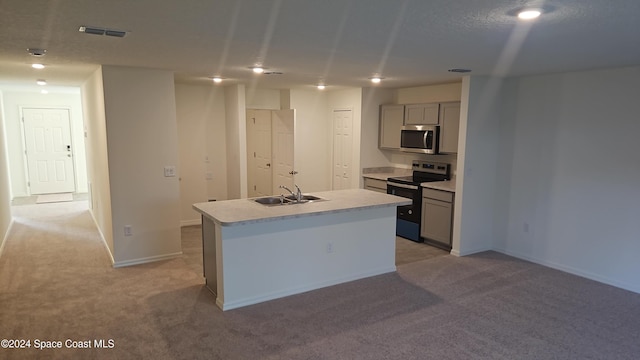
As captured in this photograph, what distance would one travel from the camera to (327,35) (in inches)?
106

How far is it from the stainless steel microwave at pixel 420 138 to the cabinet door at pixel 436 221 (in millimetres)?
769

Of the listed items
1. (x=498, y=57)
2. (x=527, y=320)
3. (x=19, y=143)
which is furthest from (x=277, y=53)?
(x=19, y=143)

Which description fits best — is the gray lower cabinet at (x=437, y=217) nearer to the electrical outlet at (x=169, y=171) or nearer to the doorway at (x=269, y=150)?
the doorway at (x=269, y=150)

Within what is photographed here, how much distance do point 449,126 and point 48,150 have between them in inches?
343

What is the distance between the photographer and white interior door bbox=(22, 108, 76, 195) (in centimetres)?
891

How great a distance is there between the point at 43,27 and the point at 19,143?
7988mm

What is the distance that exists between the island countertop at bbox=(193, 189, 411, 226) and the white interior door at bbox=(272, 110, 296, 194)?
7.17 ft

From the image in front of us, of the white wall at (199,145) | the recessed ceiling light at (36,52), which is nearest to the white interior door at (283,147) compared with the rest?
the white wall at (199,145)

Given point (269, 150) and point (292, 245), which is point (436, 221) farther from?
point (269, 150)

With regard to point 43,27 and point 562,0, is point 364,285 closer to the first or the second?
point 562,0

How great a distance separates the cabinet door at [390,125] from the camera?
6.41 meters

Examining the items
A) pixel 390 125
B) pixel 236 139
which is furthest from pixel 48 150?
pixel 390 125

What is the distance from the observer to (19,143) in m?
8.82

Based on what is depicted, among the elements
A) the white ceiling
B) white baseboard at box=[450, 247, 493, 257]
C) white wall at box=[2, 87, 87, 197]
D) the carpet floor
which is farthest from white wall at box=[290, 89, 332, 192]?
white wall at box=[2, 87, 87, 197]
